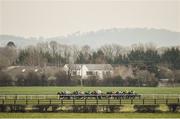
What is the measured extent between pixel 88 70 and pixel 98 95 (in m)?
1.26

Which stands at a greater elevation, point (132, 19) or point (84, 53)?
point (132, 19)

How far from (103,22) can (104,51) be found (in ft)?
4.48

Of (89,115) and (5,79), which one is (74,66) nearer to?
(89,115)

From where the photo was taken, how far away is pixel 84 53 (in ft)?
55.2

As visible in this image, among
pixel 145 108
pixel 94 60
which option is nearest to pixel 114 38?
pixel 94 60

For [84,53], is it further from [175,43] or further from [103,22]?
[175,43]

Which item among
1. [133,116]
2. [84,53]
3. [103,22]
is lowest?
[133,116]

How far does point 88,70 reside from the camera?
16.5 m

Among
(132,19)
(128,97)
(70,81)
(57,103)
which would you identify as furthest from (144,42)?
(57,103)

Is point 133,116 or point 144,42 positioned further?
point 144,42

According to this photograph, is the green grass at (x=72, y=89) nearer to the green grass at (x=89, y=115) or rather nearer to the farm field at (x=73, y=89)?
the farm field at (x=73, y=89)

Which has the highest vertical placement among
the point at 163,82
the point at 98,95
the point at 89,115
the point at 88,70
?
the point at 88,70

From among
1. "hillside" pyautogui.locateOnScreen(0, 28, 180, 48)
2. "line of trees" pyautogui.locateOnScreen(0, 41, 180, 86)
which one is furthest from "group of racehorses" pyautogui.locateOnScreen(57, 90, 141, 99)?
"hillside" pyautogui.locateOnScreen(0, 28, 180, 48)

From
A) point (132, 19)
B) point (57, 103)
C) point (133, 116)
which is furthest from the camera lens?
point (132, 19)
